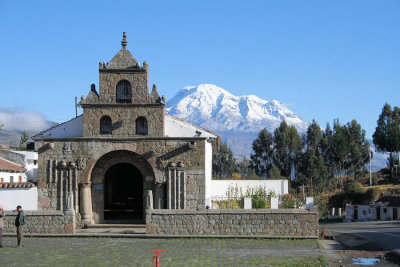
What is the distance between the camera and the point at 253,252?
55.9 feet

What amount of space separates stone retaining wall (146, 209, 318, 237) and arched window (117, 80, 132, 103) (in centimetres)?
702

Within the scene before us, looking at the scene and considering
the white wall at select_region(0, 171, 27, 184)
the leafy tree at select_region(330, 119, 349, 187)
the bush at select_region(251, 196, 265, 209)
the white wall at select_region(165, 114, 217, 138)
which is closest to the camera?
the white wall at select_region(165, 114, 217, 138)

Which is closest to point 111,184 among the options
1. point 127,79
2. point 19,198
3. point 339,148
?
point 19,198

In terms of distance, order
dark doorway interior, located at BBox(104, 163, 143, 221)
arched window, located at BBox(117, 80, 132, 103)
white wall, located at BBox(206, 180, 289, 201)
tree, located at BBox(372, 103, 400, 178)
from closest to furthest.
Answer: arched window, located at BBox(117, 80, 132, 103)
dark doorway interior, located at BBox(104, 163, 143, 221)
white wall, located at BBox(206, 180, 289, 201)
tree, located at BBox(372, 103, 400, 178)

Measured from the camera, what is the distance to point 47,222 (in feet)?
71.9

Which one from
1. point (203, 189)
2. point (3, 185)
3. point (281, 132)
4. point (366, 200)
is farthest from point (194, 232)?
point (281, 132)

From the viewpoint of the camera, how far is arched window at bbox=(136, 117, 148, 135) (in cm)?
2605

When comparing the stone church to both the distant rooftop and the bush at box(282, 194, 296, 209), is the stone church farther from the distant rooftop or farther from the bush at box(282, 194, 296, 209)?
the bush at box(282, 194, 296, 209)

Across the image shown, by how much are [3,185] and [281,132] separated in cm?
5512

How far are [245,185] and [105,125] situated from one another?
12.2m

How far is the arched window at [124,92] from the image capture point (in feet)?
85.8

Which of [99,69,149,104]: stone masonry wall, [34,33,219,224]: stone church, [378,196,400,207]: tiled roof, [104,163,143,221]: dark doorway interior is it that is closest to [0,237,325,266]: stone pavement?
[34,33,219,224]: stone church

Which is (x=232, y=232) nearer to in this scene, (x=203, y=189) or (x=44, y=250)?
(x=203, y=189)

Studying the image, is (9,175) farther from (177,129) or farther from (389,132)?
(389,132)
